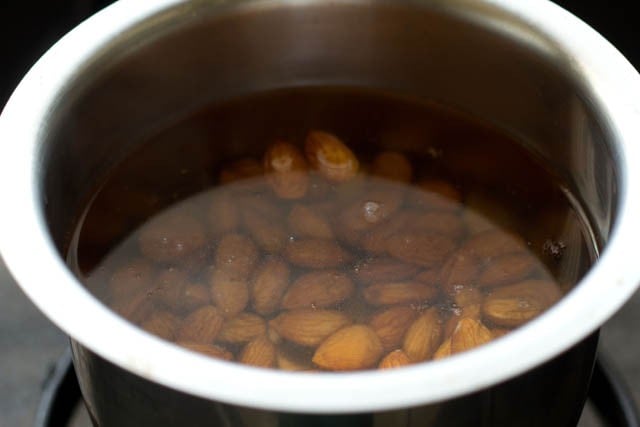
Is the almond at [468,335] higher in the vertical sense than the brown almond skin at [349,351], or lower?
higher

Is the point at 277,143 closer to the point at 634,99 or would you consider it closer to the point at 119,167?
the point at 119,167

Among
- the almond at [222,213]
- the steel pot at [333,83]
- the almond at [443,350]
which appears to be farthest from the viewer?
the almond at [222,213]

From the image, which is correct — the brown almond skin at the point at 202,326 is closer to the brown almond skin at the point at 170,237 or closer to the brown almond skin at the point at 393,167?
the brown almond skin at the point at 170,237

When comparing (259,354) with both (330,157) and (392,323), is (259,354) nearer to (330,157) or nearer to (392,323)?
(392,323)

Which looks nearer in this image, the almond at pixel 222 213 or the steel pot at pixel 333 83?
the steel pot at pixel 333 83

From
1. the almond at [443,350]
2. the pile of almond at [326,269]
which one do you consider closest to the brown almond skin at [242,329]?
the pile of almond at [326,269]

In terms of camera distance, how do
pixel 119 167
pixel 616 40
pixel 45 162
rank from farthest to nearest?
pixel 616 40
pixel 119 167
pixel 45 162

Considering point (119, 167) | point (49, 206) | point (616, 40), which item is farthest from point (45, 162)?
point (616, 40)
